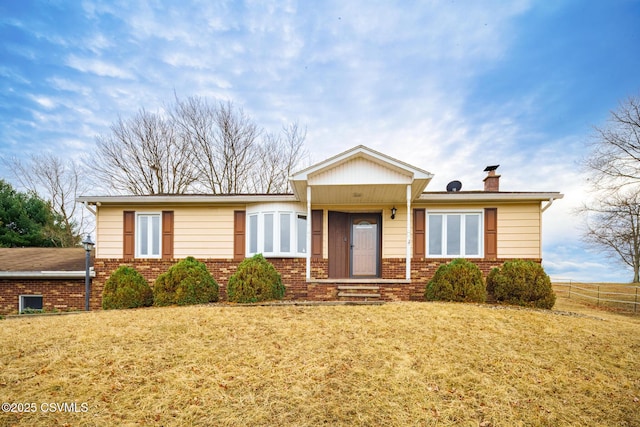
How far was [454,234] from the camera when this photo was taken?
29.7 feet

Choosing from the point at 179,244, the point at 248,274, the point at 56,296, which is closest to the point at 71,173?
the point at 56,296

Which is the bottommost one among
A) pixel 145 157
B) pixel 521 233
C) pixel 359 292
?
pixel 359 292

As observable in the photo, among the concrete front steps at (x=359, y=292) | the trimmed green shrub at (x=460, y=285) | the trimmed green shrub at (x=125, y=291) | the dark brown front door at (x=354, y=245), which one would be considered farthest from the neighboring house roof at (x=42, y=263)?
the trimmed green shrub at (x=460, y=285)

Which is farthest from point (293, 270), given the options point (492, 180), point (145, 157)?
point (145, 157)

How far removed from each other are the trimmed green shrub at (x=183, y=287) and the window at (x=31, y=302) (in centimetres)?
490

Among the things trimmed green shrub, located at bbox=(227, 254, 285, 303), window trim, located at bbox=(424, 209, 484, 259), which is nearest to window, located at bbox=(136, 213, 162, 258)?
trimmed green shrub, located at bbox=(227, 254, 285, 303)

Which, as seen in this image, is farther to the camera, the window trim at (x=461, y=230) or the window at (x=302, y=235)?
the window at (x=302, y=235)

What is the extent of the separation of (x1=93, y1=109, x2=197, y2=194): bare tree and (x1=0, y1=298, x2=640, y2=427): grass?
498 inches

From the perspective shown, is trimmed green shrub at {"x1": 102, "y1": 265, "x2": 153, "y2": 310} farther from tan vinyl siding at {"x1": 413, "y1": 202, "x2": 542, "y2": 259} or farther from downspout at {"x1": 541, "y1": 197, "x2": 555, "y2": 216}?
downspout at {"x1": 541, "y1": 197, "x2": 555, "y2": 216}

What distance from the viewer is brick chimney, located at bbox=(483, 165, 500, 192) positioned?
9930mm

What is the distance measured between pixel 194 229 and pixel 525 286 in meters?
9.39

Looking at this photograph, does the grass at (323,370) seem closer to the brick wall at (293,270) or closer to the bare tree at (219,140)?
the brick wall at (293,270)

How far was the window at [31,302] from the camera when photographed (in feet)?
30.4

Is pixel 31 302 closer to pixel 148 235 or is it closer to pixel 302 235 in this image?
pixel 148 235
